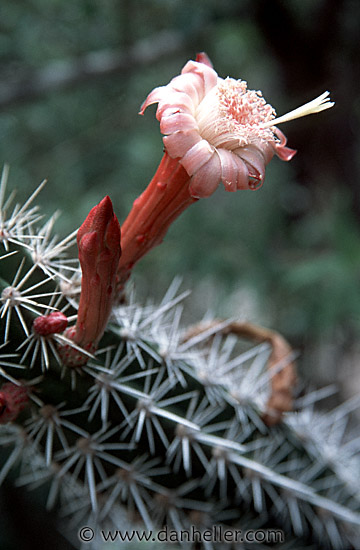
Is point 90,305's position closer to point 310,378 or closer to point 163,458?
point 163,458

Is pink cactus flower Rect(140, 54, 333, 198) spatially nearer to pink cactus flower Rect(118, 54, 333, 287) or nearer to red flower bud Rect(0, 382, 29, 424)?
pink cactus flower Rect(118, 54, 333, 287)

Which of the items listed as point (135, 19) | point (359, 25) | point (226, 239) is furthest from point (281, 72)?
point (226, 239)

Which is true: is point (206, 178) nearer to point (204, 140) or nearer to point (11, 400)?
point (204, 140)

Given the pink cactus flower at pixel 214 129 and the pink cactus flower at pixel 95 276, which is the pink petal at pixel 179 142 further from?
the pink cactus flower at pixel 95 276

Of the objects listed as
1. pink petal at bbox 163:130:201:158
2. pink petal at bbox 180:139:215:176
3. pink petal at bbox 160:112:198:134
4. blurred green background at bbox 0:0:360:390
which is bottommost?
blurred green background at bbox 0:0:360:390

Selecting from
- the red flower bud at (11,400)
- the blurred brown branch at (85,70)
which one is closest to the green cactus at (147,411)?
the red flower bud at (11,400)

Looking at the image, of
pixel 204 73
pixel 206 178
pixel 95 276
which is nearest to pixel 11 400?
pixel 95 276

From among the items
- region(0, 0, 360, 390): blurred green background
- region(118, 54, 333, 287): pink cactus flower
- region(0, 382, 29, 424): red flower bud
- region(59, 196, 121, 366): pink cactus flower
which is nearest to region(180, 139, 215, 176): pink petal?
region(118, 54, 333, 287): pink cactus flower
